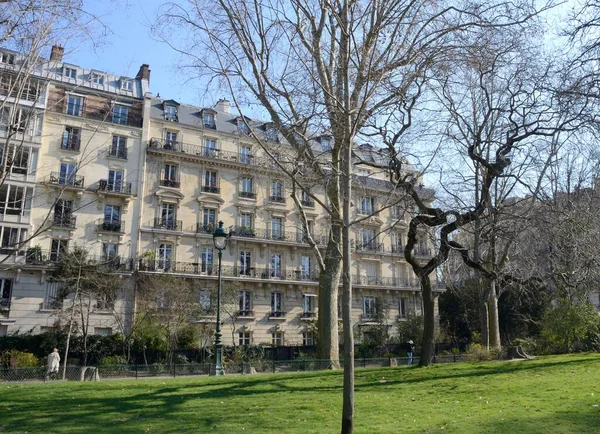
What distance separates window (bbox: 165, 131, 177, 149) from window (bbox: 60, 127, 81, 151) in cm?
604

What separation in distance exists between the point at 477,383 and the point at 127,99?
32.5m

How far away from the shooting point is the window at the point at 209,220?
38.1 metres

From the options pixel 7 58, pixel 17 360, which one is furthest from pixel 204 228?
pixel 7 58

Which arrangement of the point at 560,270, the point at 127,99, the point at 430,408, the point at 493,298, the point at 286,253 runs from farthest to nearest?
1. the point at 286,253
2. the point at 127,99
3. the point at 493,298
4. the point at 560,270
5. the point at 430,408

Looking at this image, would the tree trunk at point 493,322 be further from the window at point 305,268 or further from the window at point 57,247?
the window at point 57,247

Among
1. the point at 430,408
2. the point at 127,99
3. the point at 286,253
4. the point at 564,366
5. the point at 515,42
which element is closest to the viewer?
the point at 430,408

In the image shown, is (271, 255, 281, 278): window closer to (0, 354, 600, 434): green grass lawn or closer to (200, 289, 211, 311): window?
(200, 289, 211, 311): window

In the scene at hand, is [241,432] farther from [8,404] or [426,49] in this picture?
[426,49]

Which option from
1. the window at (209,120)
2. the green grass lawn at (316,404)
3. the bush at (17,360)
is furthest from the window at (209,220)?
the green grass lawn at (316,404)

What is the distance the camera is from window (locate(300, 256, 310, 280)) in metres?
40.7

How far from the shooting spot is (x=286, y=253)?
40.5 meters

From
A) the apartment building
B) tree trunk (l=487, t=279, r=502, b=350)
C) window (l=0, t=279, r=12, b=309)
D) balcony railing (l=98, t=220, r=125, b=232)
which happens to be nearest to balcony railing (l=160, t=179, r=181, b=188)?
the apartment building

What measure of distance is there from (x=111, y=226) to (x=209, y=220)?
Result: 722 cm

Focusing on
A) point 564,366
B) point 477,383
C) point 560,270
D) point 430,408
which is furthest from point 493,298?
point 430,408
